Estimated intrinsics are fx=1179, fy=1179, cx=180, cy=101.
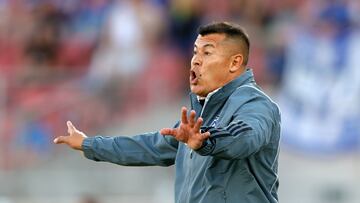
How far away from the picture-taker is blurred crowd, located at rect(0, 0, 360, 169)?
1490cm

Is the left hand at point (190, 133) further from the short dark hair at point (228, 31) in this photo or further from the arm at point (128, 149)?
the arm at point (128, 149)

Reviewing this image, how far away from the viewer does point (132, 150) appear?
766 cm

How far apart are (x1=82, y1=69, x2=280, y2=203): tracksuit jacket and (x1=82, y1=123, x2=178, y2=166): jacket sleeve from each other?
28 cm

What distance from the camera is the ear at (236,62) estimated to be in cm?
703

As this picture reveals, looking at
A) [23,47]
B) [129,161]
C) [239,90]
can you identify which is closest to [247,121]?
[239,90]

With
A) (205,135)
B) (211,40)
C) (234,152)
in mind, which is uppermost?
(211,40)

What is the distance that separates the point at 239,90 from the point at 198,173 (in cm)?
55

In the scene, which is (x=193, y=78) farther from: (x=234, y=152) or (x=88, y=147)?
(x=88, y=147)

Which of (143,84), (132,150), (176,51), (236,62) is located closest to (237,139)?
(236,62)

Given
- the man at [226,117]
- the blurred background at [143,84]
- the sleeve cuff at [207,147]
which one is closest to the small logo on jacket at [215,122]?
the man at [226,117]

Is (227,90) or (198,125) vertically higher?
(227,90)

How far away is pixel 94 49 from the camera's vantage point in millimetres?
15742

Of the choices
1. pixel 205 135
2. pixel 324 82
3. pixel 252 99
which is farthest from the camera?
pixel 324 82

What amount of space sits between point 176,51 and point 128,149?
7944mm
